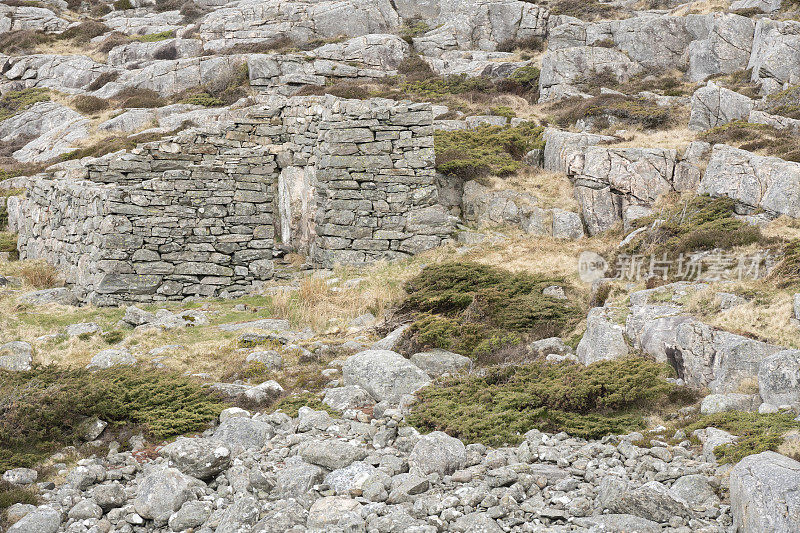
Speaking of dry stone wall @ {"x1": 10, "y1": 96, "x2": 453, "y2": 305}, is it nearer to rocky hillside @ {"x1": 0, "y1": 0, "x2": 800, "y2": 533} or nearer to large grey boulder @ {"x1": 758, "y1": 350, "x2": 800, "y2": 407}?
rocky hillside @ {"x1": 0, "y1": 0, "x2": 800, "y2": 533}

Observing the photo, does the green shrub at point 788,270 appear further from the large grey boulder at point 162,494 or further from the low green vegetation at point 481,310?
the large grey boulder at point 162,494

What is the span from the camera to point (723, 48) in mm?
27984

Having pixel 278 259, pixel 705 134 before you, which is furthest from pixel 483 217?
pixel 705 134

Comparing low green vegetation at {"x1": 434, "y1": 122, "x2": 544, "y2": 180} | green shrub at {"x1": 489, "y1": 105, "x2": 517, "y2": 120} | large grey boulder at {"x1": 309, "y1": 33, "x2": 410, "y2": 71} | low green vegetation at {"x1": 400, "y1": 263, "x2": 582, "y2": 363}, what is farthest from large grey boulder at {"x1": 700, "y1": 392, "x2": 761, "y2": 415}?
large grey boulder at {"x1": 309, "y1": 33, "x2": 410, "y2": 71}

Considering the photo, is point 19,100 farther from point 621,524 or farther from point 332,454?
point 621,524

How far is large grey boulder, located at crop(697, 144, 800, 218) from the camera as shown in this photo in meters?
12.3

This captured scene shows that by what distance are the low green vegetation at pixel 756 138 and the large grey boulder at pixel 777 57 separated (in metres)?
4.80

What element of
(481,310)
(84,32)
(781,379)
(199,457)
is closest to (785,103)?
(481,310)

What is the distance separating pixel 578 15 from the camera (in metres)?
36.2

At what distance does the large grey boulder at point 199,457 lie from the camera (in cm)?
645

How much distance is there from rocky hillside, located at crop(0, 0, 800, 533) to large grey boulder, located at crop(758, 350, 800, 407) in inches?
0.9

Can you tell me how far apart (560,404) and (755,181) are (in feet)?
28.4

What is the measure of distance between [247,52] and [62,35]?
16934mm

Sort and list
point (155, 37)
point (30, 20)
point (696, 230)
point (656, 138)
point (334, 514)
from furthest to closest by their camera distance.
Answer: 1. point (30, 20)
2. point (155, 37)
3. point (656, 138)
4. point (696, 230)
5. point (334, 514)
